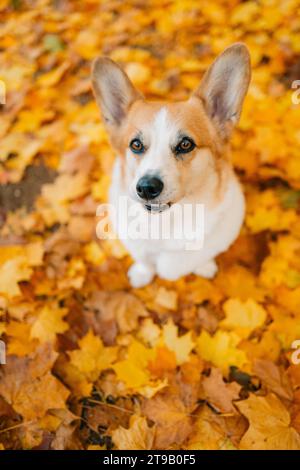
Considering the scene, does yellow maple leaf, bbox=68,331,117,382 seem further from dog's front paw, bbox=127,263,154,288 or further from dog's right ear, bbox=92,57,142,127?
dog's right ear, bbox=92,57,142,127

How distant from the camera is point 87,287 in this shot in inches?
94.7

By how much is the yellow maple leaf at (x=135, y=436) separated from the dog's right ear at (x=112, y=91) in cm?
153

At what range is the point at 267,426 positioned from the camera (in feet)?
5.74

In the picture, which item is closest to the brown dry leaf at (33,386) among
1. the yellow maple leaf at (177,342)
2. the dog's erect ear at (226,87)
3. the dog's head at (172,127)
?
the yellow maple leaf at (177,342)

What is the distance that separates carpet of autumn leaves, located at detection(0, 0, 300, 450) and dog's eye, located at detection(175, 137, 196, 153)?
0.94 meters

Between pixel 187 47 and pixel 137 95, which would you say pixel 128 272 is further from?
pixel 187 47

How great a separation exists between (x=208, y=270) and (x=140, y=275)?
1.40 feet

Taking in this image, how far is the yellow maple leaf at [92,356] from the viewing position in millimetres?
2066

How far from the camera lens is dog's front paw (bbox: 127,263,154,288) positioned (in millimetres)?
2334

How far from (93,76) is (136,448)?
1838 mm

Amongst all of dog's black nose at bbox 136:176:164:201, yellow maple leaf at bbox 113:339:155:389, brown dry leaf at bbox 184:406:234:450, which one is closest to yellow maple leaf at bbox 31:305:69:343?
yellow maple leaf at bbox 113:339:155:389

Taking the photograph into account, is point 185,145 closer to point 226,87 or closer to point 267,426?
point 226,87

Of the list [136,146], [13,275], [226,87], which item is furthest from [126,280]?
[226,87]

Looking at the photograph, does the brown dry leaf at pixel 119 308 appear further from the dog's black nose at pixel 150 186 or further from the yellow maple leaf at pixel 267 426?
the dog's black nose at pixel 150 186
